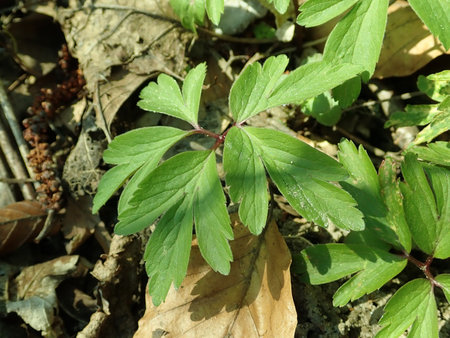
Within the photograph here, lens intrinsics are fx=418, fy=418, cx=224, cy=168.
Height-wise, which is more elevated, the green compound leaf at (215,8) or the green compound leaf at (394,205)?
the green compound leaf at (215,8)

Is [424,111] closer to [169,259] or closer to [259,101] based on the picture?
[259,101]

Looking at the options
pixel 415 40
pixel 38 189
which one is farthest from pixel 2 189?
pixel 415 40

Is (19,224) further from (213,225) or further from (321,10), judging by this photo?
(321,10)

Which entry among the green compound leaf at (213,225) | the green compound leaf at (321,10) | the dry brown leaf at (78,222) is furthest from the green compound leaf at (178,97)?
the dry brown leaf at (78,222)

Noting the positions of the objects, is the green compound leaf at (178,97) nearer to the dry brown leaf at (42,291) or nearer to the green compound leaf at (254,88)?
the green compound leaf at (254,88)

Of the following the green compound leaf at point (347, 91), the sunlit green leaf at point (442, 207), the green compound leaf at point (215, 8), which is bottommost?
the sunlit green leaf at point (442, 207)

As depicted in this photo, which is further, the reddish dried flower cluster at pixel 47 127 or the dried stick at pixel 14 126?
the dried stick at pixel 14 126

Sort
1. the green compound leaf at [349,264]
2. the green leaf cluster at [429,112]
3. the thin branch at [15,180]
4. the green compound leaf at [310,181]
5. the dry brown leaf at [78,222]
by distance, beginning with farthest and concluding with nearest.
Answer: the thin branch at [15,180], the dry brown leaf at [78,222], the green leaf cluster at [429,112], the green compound leaf at [349,264], the green compound leaf at [310,181]
